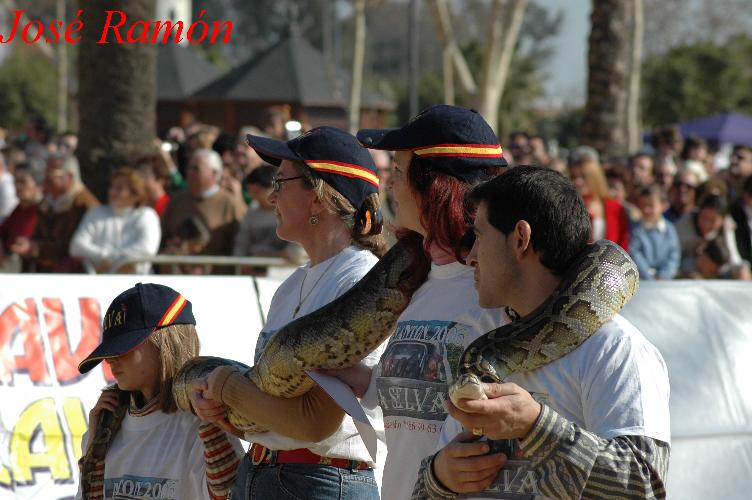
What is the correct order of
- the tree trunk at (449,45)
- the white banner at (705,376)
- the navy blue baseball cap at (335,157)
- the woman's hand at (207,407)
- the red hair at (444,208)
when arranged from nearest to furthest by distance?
the red hair at (444,208), the woman's hand at (207,407), the navy blue baseball cap at (335,157), the white banner at (705,376), the tree trunk at (449,45)

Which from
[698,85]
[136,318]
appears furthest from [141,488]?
[698,85]

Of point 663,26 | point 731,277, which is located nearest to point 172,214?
point 731,277

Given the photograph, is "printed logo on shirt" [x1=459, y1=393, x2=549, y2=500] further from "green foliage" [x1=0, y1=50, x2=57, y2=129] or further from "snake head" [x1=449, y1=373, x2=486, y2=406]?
"green foliage" [x1=0, y1=50, x2=57, y2=129]

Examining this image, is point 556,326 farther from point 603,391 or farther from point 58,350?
point 58,350

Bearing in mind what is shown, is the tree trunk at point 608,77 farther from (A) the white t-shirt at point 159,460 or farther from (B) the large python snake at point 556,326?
(B) the large python snake at point 556,326

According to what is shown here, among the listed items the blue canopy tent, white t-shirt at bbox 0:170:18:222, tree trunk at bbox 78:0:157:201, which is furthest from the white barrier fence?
the blue canopy tent

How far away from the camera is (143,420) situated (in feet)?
13.9

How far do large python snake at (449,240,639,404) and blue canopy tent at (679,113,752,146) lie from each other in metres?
25.3

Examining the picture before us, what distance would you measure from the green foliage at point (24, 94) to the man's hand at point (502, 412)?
180ft

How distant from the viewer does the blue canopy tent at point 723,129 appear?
2742 centimetres

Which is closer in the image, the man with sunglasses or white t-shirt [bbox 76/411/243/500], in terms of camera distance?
white t-shirt [bbox 76/411/243/500]

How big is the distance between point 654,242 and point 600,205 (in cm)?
65

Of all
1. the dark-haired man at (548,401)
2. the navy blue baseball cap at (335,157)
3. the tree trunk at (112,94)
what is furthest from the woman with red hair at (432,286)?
the tree trunk at (112,94)

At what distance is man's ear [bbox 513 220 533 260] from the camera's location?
8.71ft
